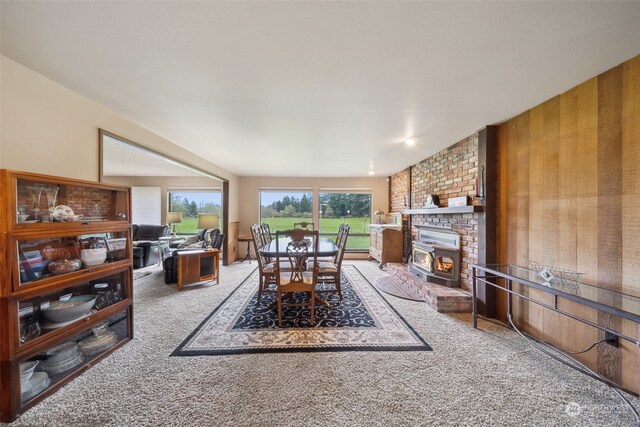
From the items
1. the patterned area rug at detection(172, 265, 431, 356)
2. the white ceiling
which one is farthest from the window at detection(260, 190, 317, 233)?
the white ceiling

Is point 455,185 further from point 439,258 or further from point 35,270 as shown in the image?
point 35,270

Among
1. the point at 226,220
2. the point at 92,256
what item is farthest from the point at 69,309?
the point at 226,220

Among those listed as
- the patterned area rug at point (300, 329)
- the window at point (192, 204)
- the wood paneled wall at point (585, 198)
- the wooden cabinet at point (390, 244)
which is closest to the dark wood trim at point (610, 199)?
the wood paneled wall at point (585, 198)

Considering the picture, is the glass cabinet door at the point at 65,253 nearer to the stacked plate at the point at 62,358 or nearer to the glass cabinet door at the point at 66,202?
the glass cabinet door at the point at 66,202

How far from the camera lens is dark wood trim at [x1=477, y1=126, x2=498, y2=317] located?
101 inches

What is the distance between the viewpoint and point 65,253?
173 centimetres

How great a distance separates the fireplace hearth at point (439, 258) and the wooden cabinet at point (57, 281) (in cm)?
385

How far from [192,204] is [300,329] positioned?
558 cm

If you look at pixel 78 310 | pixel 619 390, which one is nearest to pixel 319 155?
pixel 78 310

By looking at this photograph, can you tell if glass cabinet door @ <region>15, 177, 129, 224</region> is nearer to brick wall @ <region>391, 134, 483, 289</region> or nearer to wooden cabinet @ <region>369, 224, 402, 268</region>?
brick wall @ <region>391, 134, 483, 289</region>

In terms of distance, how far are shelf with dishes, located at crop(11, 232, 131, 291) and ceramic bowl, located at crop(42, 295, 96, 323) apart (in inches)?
8.9

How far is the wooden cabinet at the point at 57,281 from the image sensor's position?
133cm

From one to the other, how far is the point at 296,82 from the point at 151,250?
211 inches

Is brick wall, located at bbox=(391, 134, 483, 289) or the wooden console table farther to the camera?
the wooden console table
